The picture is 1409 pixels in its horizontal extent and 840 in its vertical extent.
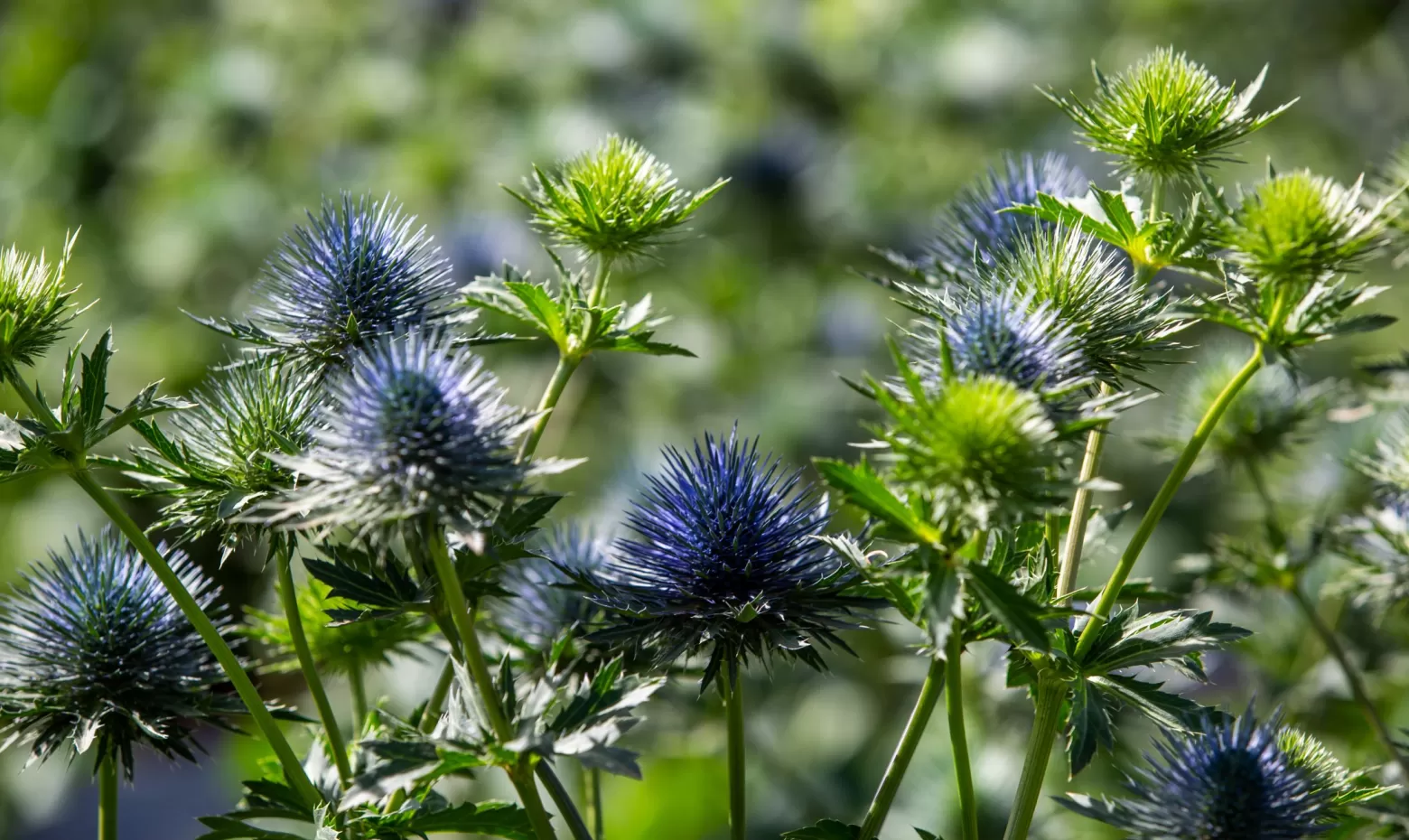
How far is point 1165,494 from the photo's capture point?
68cm

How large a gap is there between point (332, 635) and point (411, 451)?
0.42 m

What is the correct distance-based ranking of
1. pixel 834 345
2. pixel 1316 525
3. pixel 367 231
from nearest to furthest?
pixel 367 231 → pixel 1316 525 → pixel 834 345

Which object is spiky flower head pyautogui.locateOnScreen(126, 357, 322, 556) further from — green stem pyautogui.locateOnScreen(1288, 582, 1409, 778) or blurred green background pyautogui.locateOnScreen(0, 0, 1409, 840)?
blurred green background pyautogui.locateOnScreen(0, 0, 1409, 840)

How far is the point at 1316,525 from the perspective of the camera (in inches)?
45.5

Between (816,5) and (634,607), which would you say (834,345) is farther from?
(634,607)

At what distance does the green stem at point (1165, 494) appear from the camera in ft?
2.18

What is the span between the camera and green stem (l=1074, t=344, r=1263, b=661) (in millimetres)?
664

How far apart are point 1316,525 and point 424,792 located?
0.89 metres

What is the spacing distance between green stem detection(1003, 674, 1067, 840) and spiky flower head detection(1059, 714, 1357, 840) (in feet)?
0.13

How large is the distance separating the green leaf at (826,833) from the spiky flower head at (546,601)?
0.29 m

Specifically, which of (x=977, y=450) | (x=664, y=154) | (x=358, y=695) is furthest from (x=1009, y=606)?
(x=664, y=154)

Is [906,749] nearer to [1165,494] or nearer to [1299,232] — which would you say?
[1165,494]

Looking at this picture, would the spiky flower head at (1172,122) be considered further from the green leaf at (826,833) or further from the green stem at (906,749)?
the green leaf at (826,833)

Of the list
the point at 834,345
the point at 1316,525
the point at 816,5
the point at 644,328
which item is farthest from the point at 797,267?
the point at 644,328
